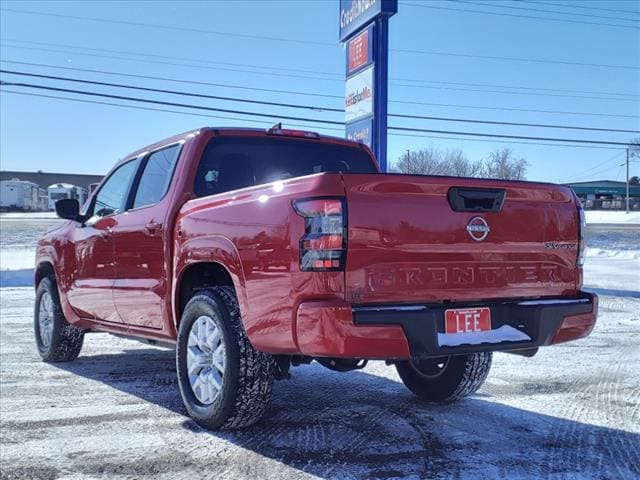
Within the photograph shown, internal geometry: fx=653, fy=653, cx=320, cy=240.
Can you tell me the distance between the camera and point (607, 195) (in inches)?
3718

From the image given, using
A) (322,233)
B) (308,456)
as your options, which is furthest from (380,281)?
(308,456)

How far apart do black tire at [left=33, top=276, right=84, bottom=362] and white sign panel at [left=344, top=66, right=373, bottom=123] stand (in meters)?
8.05

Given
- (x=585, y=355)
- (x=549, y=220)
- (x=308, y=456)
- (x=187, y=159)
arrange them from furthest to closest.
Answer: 1. (x=585, y=355)
2. (x=187, y=159)
3. (x=549, y=220)
4. (x=308, y=456)

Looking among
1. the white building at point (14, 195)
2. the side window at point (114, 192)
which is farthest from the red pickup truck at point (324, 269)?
the white building at point (14, 195)

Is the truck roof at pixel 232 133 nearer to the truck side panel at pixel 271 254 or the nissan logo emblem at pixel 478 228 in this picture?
the truck side panel at pixel 271 254

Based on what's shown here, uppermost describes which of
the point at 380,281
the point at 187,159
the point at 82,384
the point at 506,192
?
the point at 187,159

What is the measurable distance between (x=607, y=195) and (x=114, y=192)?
9870cm

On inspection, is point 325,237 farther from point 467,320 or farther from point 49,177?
point 49,177

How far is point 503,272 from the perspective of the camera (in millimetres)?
3771

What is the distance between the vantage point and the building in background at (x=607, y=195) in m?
81.2

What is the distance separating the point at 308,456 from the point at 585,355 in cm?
426

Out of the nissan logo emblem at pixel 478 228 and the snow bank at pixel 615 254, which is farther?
the snow bank at pixel 615 254

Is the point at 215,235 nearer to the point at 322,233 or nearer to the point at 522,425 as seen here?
the point at 322,233

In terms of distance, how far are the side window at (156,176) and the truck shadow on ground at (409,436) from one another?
1.57 meters
